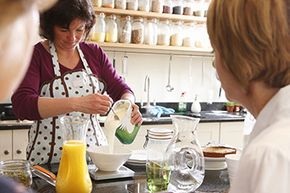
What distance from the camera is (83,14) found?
1.91 metres

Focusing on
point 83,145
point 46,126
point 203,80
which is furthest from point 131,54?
point 83,145

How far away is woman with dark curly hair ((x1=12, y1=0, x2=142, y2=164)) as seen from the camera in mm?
1833

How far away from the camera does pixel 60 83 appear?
200 centimetres

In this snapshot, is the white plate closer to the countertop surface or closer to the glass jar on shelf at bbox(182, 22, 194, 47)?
the countertop surface

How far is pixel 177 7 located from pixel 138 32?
0.51m

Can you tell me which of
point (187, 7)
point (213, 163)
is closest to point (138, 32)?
point (187, 7)

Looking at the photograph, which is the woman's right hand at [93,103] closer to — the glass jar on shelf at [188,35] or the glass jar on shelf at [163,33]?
the glass jar on shelf at [163,33]

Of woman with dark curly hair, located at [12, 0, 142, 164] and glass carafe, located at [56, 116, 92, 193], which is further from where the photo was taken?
woman with dark curly hair, located at [12, 0, 142, 164]

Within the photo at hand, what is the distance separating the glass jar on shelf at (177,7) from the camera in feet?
12.9

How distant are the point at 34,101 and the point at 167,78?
246cm

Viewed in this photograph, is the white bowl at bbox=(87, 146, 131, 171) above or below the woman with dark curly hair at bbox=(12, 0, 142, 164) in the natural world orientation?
below

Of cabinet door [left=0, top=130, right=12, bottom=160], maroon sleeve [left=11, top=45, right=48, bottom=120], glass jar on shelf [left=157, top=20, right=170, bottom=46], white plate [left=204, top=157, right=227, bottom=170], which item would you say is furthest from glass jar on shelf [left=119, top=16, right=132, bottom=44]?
white plate [left=204, top=157, right=227, bottom=170]

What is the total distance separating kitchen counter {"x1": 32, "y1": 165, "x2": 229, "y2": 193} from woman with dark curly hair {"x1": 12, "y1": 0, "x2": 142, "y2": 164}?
30cm

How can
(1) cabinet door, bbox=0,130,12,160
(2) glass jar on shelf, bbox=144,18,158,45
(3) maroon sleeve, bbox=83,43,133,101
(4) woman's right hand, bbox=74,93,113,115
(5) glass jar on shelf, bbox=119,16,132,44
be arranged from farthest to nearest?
(2) glass jar on shelf, bbox=144,18,158,45 < (5) glass jar on shelf, bbox=119,16,132,44 < (1) cabinet door, bbox=0,130,12,160 < (3) maroon sleeve, bbox=83,43,133,101 < (4) woman's right hand, bbox=74,93,113,115
